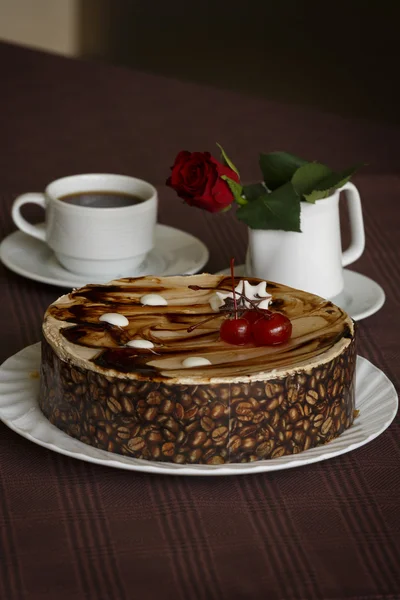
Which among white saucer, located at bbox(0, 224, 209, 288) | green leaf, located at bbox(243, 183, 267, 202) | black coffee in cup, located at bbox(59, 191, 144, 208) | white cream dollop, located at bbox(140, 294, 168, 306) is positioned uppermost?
green leaf, located at bbox(243, 183, 267, 202)

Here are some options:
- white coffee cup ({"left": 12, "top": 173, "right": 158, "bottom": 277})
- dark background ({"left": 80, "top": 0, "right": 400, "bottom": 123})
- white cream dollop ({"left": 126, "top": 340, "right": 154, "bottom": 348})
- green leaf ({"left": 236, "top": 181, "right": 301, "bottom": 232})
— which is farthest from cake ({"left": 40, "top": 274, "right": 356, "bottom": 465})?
dark background ({"left": 80, "top": 0, "right": 400, "bottom": 123})

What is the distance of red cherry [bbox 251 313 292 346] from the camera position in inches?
38.3

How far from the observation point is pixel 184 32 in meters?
5.05

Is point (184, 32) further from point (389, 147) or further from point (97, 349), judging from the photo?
point (97, 349)

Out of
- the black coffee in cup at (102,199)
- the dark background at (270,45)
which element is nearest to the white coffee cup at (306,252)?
the black coffee in cup at (102,199)

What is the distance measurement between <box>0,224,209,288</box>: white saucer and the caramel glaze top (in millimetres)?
287

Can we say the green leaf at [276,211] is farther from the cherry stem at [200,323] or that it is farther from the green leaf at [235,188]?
the cherry stem at [200,323]

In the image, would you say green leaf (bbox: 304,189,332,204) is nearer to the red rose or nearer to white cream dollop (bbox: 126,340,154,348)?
the red rose

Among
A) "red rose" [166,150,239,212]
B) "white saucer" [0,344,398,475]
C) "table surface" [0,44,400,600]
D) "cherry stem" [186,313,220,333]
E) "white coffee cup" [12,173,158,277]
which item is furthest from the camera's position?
"white coffee cup" [12,173,158,277]

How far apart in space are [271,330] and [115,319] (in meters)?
0.17

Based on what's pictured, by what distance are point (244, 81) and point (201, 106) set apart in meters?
2.32

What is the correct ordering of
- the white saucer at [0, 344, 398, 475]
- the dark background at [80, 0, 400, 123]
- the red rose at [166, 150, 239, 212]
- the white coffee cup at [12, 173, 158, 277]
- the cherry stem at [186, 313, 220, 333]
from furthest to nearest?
the dark background at [80, 0, 400, 123], the white coffee cup at [12, 173, 158, 277], the red rose at [166, 150, 239, 212], the cherry stem at [186, 313, 220, 333], the white saucer at [0, 344, 398, 475]

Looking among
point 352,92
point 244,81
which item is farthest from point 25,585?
point 244,81

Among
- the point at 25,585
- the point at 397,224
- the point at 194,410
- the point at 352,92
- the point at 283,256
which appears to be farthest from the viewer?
the point at 352,92
